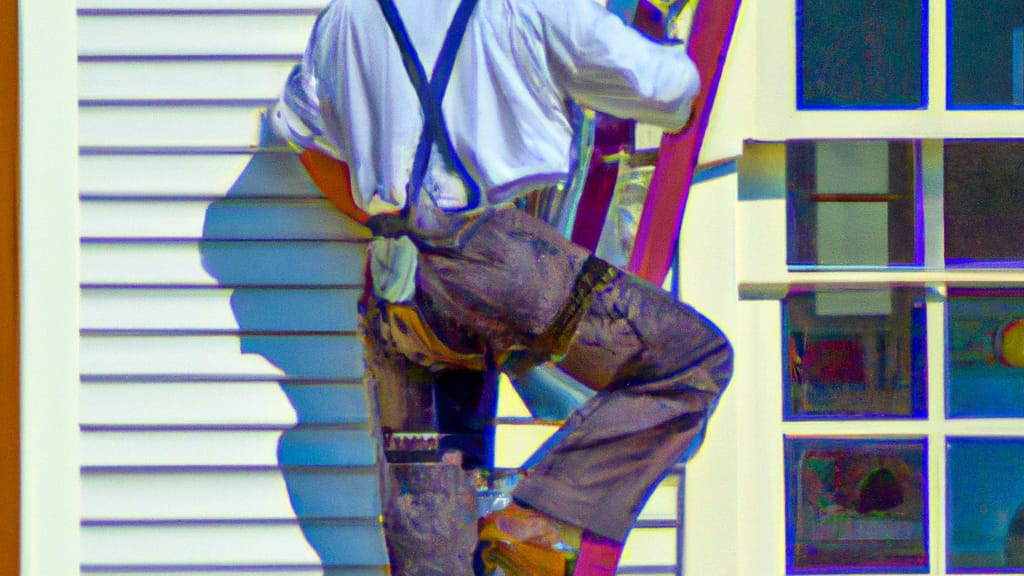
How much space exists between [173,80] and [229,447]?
92 centimetres

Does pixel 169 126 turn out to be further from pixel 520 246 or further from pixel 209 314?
pixel 520 246

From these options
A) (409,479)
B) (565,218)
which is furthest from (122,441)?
(565,218)

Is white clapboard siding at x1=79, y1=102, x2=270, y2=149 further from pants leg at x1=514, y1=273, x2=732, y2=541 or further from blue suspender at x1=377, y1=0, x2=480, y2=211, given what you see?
pants leg at x1=514, y1=273, x2=732, y2=541

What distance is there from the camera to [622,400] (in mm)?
2270

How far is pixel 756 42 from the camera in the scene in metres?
2.73

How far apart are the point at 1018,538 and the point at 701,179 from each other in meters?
1.21

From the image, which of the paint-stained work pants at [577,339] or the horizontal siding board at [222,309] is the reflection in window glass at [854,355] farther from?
the horizontal siding board at [222,309]

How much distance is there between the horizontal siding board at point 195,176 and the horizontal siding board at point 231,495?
70 centimetres

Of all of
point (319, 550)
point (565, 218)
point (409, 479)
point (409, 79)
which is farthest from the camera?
point (319, 550)

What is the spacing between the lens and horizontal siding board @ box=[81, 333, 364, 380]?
9.20 ft

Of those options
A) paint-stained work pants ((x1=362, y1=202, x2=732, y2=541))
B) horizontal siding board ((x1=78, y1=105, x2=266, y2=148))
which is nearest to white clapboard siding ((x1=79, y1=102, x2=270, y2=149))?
horizontal siding board ((x1=78, y1=105, x2=266, y2=148))

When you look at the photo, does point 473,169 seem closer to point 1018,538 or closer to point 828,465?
point 828,465

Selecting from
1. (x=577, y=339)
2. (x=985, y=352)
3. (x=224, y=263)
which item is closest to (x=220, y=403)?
(x=224, y=263)

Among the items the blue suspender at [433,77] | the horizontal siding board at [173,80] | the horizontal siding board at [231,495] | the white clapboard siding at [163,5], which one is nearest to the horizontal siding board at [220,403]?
the horizontal siding board at [231,495]
